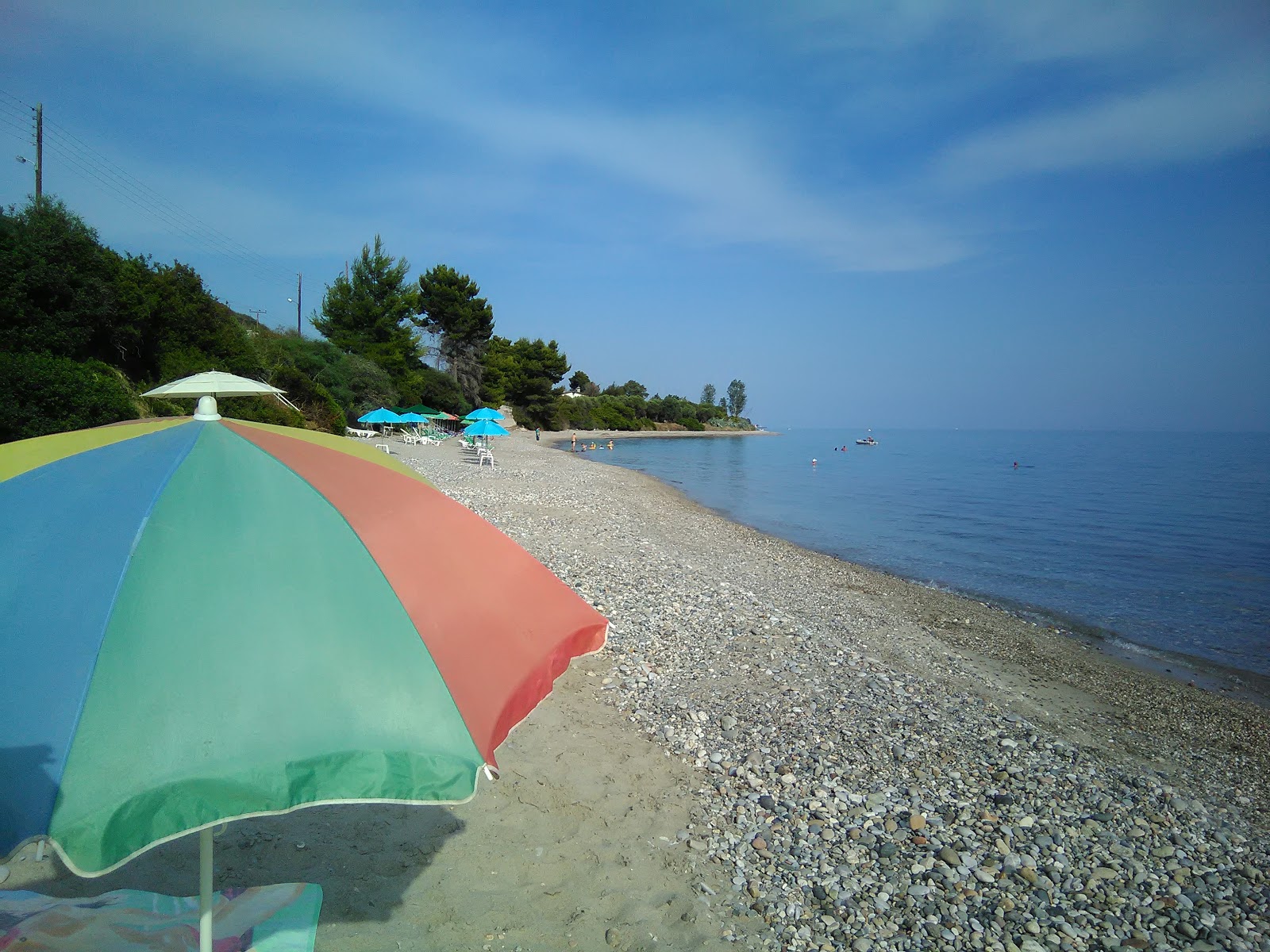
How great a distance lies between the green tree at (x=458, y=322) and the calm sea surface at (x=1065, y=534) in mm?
23513

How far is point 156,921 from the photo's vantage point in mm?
2797

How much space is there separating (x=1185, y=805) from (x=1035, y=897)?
2.43 metres

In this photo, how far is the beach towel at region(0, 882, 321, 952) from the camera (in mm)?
2637

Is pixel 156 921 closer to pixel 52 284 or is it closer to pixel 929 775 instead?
pixel 929 775

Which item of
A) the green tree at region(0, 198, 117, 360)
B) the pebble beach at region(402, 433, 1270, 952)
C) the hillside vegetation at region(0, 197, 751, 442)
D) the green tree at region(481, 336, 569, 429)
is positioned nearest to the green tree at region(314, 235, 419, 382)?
the hillside vegetation at region(0, 197, 751, 442)

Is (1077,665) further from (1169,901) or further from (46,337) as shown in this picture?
(46,337)

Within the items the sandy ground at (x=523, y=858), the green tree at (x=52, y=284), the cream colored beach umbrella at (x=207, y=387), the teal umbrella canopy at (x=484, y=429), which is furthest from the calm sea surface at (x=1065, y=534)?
the green tree at (x=52, y=284)

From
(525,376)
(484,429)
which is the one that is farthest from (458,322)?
(484,429)

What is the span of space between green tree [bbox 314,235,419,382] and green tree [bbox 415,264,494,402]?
9.27 m

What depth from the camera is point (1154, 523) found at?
24656mm

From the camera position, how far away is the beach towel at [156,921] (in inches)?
104

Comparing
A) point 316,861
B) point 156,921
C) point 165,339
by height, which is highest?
Result: point 165,339

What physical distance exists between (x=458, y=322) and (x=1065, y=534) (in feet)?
169

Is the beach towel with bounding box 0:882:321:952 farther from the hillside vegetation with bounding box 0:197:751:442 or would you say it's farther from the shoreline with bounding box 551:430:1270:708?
the shoreline with bounding box 551:430:1270:708
